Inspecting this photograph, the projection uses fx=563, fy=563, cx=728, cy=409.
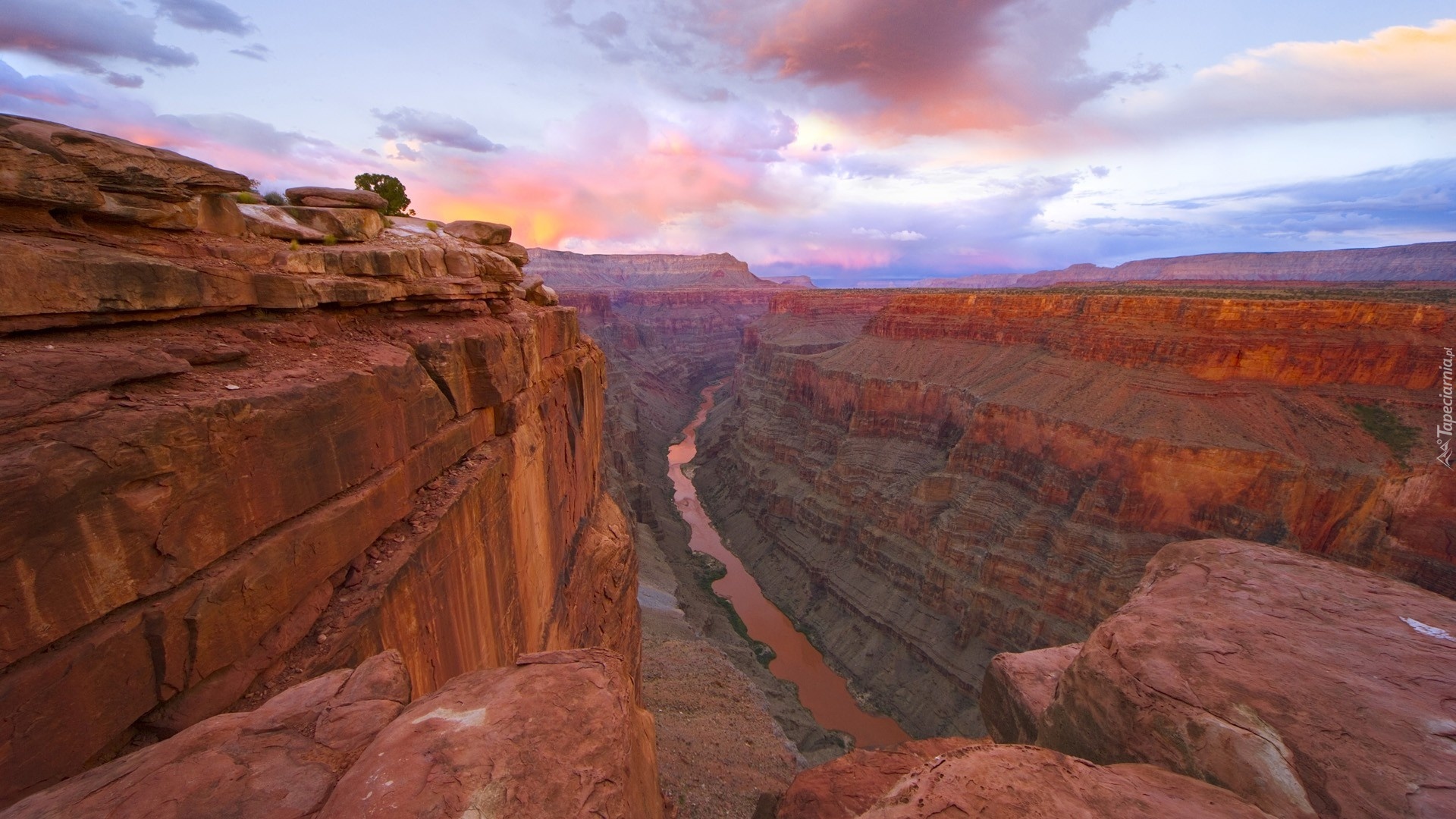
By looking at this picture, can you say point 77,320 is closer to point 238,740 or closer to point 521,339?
point 238,740

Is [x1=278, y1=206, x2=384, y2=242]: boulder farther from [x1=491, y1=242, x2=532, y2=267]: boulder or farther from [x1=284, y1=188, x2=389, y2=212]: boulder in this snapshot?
[x1=491, y1=242, x2=532, y2=267]: boulder

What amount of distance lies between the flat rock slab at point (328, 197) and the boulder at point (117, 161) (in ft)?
9.39

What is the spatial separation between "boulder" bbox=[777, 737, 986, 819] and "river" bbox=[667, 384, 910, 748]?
17947mm

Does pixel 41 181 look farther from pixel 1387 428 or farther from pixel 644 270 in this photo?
pixel 644 270

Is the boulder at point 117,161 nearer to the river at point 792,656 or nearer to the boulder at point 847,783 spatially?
the boulder at point 847,783

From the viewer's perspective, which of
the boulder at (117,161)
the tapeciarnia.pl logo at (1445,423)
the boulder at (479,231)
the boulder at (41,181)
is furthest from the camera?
the tapeciarnia.pl logo at (1445,423)

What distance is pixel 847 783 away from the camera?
23.0 ft

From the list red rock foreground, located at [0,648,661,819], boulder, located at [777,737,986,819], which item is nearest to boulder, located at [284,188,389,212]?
red rock foreground, located at [0,648,661,819]

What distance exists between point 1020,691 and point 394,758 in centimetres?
941

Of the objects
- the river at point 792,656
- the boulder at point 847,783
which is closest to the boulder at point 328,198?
the boulder at point 847,783

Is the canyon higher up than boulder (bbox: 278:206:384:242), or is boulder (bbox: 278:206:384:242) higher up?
boulder (bbox: 278:206:384:242)

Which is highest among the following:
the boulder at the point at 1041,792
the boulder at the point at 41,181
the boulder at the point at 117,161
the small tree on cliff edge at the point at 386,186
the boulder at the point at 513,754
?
the small tree on cliff edge at the point at 386,186

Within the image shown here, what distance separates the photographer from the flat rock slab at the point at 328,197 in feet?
31.7

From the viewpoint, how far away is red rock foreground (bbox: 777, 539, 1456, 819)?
455 cm
